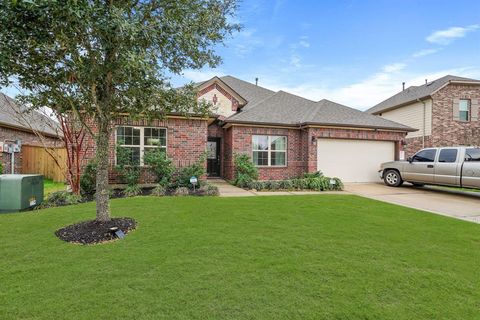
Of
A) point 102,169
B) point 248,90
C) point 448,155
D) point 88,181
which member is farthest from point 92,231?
point 248,90

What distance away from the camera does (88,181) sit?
28.9 feet

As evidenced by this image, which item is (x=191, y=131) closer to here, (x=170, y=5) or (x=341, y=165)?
(x=170, y=5)

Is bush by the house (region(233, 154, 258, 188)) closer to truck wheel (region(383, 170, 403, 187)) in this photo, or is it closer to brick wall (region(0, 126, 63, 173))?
truck wheel (region(383, 170, 403, 187))

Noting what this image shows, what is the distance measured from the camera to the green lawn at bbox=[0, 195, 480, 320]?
251cm

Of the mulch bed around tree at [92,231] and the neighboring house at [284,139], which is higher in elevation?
the neighboring house at [284,139]

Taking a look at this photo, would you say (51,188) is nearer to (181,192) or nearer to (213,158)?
(181,192)

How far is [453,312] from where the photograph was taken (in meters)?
2.48

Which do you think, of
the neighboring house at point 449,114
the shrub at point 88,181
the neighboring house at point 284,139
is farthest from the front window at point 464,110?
the shrub at point 88,181

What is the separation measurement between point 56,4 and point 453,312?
5.61 metres

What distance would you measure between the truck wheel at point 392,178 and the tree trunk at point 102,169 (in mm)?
11918

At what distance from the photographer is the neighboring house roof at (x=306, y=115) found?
41.0 ft

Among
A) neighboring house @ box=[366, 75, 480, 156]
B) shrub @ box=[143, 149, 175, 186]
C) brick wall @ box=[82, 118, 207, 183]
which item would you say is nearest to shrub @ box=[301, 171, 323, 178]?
brick wall @ box=[82, 118, 207, 183]

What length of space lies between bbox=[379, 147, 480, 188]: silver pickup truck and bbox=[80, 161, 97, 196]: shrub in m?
12.6

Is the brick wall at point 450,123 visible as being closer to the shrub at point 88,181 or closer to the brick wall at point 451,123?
the brick wall at point 451,123
